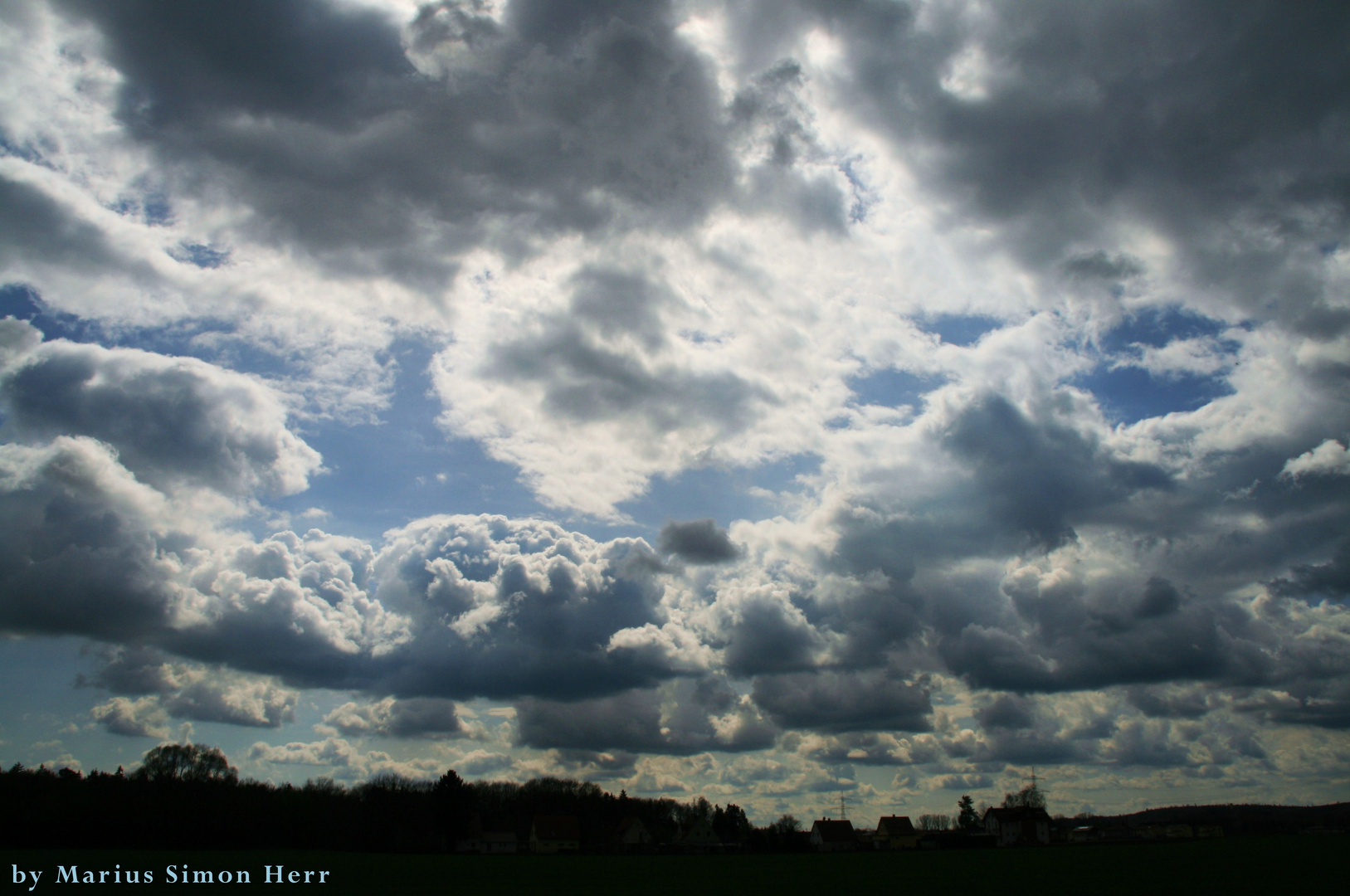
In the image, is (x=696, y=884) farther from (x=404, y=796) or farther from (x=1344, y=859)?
(x=404, y=796)

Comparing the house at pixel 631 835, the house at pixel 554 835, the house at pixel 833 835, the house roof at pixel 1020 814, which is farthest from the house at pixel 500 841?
the house roof at pixel 1020 814

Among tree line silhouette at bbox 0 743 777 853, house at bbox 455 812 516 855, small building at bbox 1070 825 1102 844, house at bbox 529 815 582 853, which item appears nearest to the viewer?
tree line silhouette at bbox 0 743 777 853

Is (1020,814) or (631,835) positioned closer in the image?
(631,835)

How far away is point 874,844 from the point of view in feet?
527

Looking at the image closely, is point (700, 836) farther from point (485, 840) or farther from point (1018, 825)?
point (1018, 825)

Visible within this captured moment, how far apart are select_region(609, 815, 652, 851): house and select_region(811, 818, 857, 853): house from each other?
30.6 metres

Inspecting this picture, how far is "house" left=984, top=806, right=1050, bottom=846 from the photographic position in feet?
501

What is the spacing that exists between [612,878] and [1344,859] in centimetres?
4811

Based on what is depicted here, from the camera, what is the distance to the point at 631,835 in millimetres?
150125

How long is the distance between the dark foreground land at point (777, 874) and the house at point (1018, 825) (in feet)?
282

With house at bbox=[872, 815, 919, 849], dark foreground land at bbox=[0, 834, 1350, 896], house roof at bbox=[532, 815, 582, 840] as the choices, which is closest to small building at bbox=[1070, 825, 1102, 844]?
house at bbox=[872, 815, 919, 849]

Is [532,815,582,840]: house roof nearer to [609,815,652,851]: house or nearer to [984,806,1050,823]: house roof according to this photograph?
[609,815,652,851]: house

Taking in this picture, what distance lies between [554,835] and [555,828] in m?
1.28

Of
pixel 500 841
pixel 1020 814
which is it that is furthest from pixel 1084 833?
pixel 500 841
